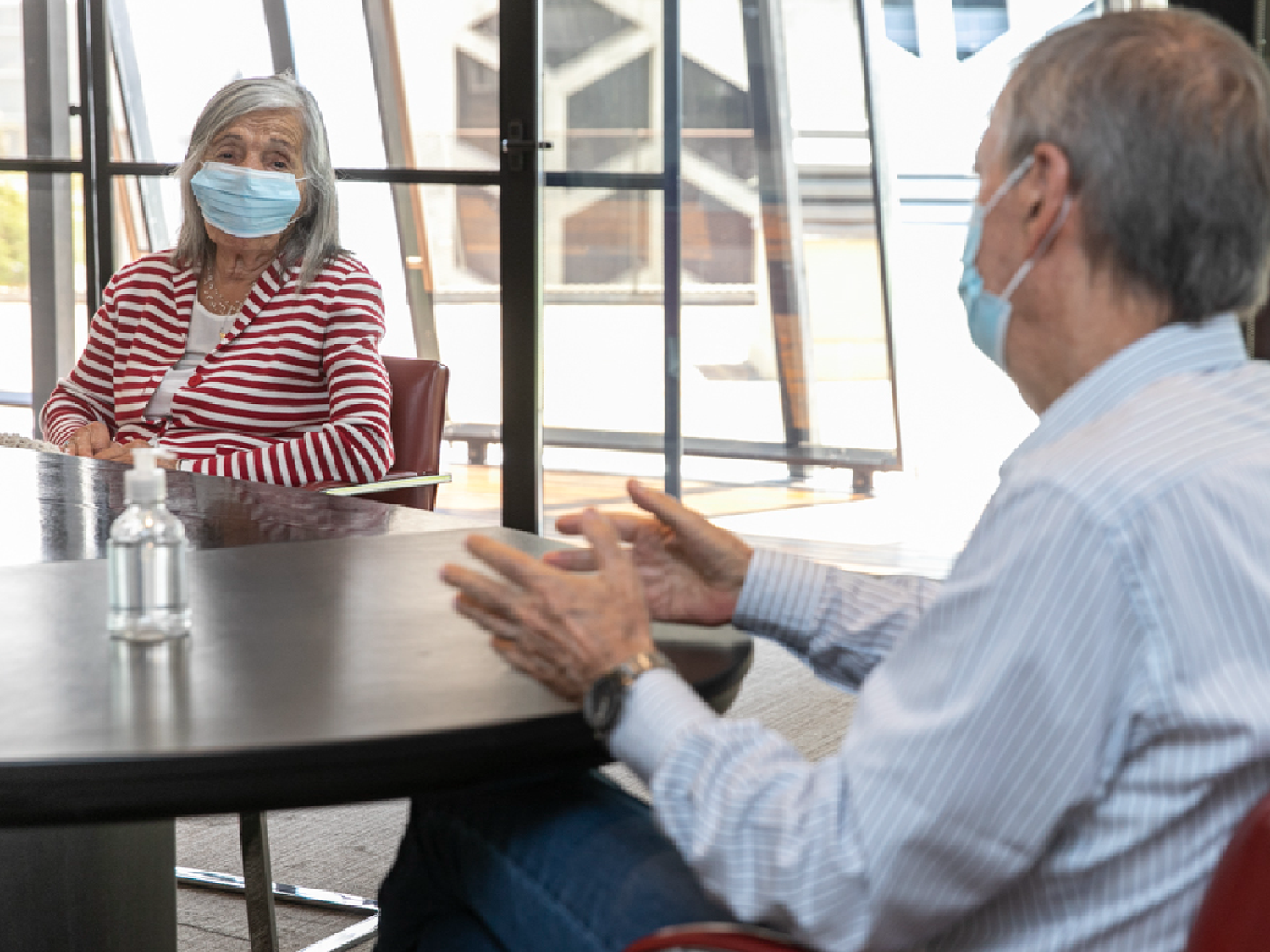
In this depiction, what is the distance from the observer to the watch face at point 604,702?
3.51 feet

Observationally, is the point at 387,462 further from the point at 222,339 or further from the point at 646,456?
the point at 646,456

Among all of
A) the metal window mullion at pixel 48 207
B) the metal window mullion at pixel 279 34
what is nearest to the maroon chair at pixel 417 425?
the metal window mullion at pixel 279 34

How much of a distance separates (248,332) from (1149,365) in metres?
2.06

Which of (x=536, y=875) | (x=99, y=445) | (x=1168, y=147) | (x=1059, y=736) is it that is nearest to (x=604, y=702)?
(x=536, y=875)

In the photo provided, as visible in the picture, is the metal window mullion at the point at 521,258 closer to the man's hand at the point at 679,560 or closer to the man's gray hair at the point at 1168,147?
the man's hand at the point at 679,560

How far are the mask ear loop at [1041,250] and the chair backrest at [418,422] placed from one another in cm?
179

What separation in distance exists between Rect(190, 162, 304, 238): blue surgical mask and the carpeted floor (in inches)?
44.8

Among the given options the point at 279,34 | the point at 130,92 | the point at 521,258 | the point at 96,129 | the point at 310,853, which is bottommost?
the point at 310,853

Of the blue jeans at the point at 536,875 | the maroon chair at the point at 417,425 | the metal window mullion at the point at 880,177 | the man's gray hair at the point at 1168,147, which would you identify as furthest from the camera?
the metal window mullion at the point at 880,177

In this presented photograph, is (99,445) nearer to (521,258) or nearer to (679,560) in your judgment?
(679,560)

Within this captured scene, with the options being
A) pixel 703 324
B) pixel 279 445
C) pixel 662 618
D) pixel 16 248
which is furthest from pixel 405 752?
pixel 16 248

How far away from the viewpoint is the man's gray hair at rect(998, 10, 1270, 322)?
995mm

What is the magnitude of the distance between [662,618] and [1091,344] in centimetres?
51

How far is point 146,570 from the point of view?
1.24m
